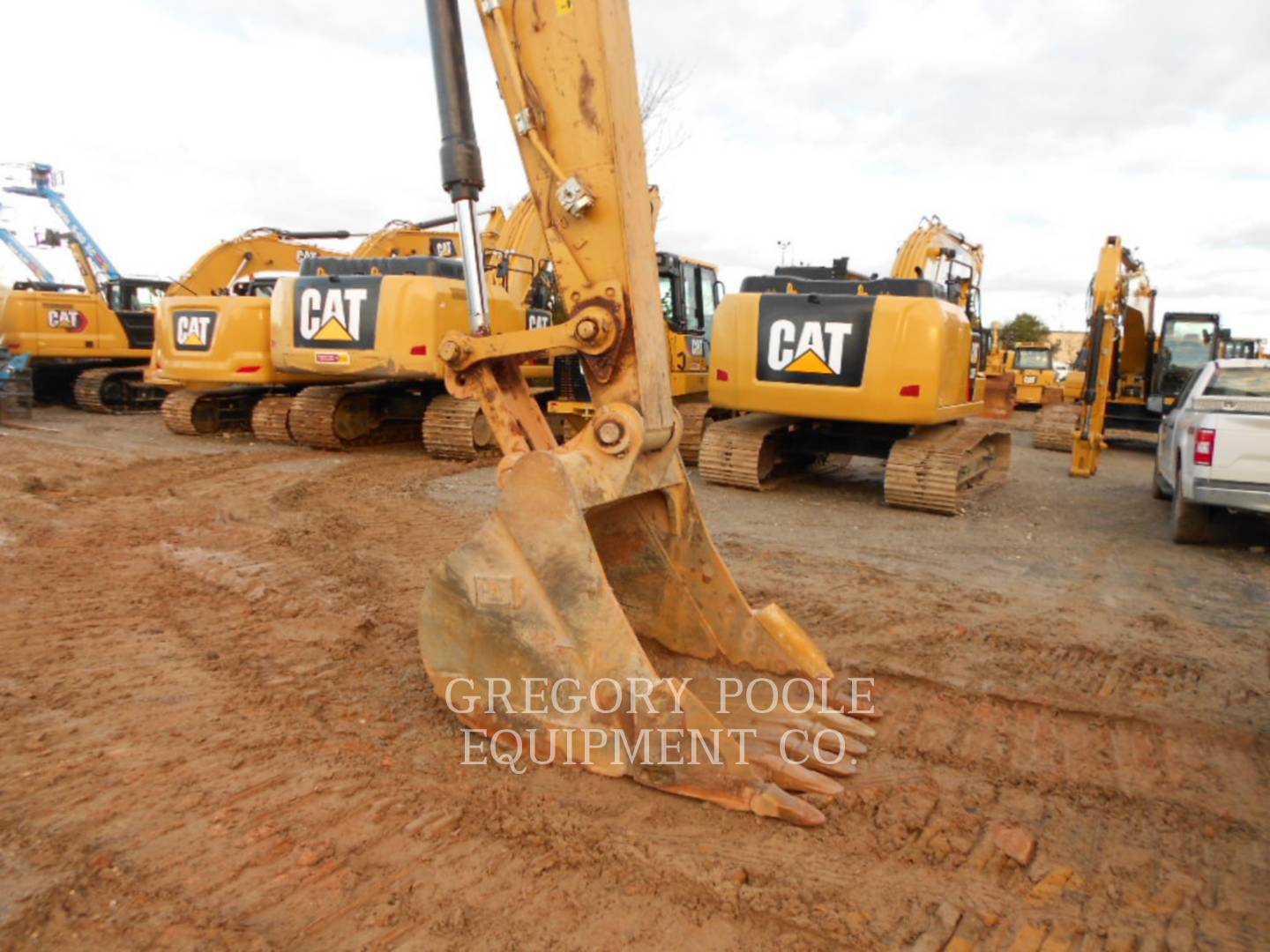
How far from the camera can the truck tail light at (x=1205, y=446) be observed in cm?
608

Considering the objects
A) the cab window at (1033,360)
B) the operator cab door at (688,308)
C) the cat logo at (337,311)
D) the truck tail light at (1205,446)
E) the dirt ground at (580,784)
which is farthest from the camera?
the cab window at (1033,360)

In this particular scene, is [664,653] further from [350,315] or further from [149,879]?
[350,315]

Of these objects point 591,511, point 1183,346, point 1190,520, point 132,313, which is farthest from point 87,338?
point 1183,346

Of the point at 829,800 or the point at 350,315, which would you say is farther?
the point at 350,315

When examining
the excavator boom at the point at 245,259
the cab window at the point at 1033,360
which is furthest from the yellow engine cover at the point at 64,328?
the cab window at the point at 1033,360

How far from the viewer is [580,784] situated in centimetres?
275

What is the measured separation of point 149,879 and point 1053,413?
45.2 feet

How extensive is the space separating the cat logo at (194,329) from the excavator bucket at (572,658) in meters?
9.07

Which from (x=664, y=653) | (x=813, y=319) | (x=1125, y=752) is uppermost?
(x=813, y=319)

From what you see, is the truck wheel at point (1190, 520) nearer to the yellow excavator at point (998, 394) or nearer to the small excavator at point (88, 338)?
the yellow excavator at point (998, 394)

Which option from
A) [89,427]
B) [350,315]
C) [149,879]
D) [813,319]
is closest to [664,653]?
[149,879]

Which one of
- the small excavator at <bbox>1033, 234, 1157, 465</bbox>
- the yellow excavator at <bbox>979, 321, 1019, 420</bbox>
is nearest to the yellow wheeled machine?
the yellow excavator at <bbox>979, 321, 1019, 420</bbox>

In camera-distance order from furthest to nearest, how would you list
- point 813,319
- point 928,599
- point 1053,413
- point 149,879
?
point 1053,413, point 813,319, point 928,599, point 149,879

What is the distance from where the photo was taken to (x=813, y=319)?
24.6ft
